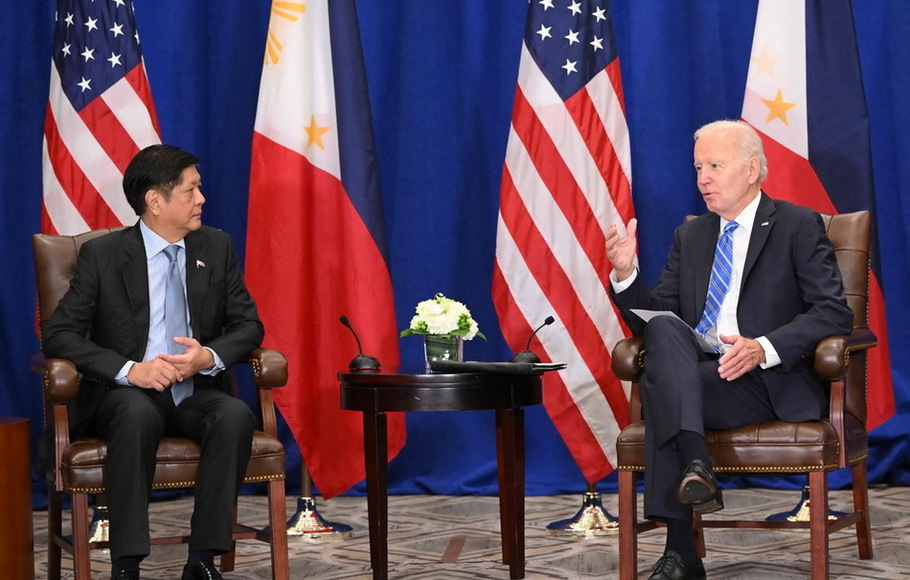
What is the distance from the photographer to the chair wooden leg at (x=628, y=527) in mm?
3100

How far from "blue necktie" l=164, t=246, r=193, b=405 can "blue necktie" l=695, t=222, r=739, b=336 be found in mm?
1513

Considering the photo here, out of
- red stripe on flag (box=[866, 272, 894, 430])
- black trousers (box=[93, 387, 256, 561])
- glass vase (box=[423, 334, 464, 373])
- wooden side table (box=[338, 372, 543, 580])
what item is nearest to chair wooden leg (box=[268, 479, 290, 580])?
black trousers (box=[93, 387, 256, 561])

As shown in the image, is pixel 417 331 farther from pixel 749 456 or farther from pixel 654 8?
pixel 654 8

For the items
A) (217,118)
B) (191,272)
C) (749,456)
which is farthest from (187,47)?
(749,456)

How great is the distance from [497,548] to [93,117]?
85.6 inches

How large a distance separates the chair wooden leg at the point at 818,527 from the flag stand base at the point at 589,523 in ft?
3.78

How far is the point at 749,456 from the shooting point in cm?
301

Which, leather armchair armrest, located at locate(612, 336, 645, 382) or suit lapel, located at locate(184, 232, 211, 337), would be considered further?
suit lapel, located at locate(184, 232, 211, 337)

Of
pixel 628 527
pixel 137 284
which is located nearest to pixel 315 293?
pixel 137 284

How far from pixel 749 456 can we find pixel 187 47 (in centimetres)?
325

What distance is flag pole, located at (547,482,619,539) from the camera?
4.06 meters

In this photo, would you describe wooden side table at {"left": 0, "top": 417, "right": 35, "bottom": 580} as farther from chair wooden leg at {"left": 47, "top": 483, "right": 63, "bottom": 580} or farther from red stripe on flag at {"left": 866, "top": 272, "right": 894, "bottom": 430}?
red stripe on flag at {"left": 866, "top": 272, "right": 894, "bottom": 430}

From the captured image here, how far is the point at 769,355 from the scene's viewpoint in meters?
3.12

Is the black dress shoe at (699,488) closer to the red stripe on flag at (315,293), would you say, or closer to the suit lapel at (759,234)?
the suit lapel at (759,234)
